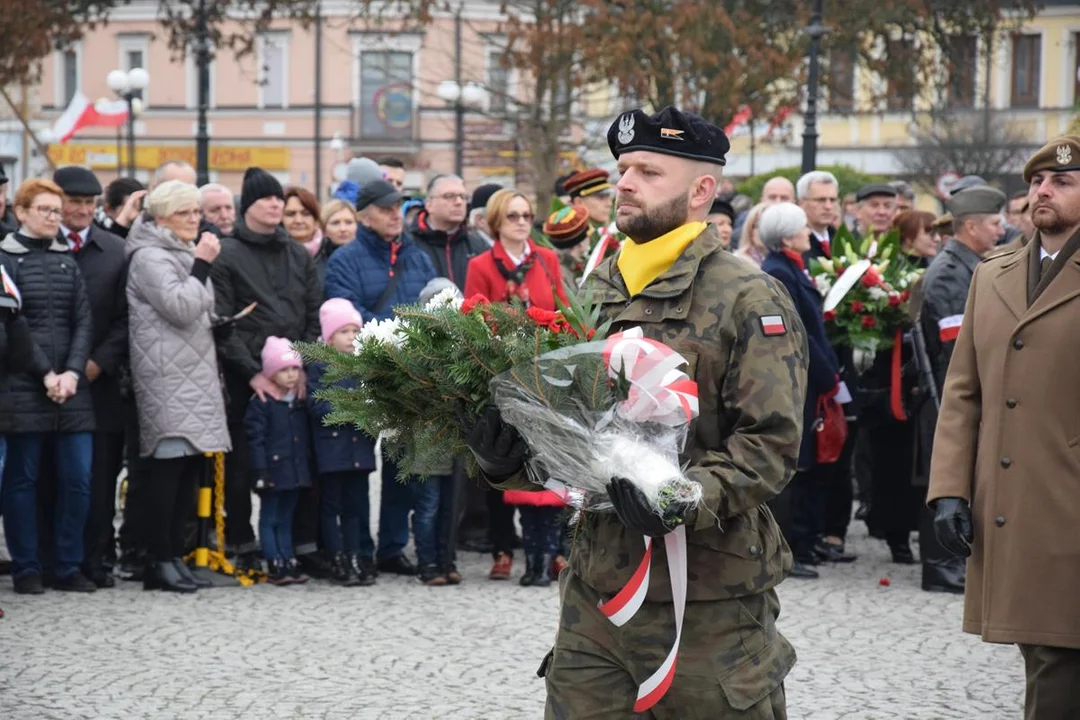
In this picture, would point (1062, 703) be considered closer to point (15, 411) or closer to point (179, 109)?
point (15, 411)

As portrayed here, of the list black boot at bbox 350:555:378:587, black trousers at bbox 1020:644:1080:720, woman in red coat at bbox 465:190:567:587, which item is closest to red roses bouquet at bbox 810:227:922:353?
woman in red coat at bbox 465:190:567:587

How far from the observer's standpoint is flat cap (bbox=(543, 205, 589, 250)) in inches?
409

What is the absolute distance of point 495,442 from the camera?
388 centimetres

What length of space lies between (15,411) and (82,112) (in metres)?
20.9

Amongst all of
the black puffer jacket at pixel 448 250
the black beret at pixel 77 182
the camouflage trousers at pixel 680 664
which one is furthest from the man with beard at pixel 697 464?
the black puffer jacket at pixel 448 250

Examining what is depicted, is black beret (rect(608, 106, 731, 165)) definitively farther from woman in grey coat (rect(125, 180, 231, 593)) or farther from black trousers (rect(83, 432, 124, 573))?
black trousers (rect(83, 432, 124, 573))

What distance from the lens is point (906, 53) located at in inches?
1107

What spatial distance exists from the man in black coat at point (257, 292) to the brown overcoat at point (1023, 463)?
4953 mm

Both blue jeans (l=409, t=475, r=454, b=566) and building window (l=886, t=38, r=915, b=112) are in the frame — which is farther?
building window (l=886, t=38, r=915, b=112)

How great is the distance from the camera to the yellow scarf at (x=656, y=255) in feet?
13.6

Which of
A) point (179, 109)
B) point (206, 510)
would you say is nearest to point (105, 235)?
point (206, 510)

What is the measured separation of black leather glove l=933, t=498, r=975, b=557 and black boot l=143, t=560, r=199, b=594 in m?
5.03

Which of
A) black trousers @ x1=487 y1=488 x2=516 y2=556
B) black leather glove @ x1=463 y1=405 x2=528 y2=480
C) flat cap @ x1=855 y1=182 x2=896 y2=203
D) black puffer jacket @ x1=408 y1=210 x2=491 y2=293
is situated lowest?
black trousers @ x1=487 y1=488 x2=516 y2=556

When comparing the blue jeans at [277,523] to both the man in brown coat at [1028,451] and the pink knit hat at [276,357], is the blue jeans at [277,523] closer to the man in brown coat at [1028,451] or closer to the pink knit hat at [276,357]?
the pink knit hat at [276,357]
